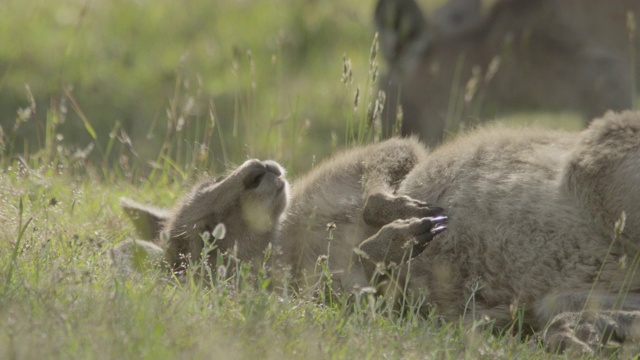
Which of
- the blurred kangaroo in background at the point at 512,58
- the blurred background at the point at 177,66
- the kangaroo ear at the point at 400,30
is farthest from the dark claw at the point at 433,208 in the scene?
the kangaroo ear at the point at 400,30

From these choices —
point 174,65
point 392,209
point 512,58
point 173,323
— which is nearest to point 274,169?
point 392,209

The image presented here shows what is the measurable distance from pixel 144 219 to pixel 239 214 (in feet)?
2.04

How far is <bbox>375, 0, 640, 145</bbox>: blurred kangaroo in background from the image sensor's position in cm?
1005

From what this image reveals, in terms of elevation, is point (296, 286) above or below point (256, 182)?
below

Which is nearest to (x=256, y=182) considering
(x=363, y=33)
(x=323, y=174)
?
(x=323, y=174)

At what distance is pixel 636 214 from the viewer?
431 cm

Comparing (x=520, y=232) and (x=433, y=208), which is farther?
(x=433, y=208)

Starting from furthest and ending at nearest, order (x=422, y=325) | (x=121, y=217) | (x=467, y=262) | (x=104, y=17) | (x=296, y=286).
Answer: (x=104, y=17), (x=121, y=217), (x=296, y=286), (x=467, y=262), (x=422, y=325)

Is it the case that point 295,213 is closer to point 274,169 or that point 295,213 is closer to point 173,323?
point 274,169

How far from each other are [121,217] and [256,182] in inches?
40.2

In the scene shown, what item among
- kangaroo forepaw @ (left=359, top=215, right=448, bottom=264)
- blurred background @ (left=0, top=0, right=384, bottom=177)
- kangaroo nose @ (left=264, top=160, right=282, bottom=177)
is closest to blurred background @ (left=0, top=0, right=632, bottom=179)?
blurred background @ (left=0, top=0, right=384, bottom=177)

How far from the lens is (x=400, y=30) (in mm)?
10328

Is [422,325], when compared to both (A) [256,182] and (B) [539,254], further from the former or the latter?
(A) [256,182]

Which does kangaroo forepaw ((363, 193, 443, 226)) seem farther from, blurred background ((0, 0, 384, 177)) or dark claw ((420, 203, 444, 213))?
blurred background ((0, 0, 384, 177))
